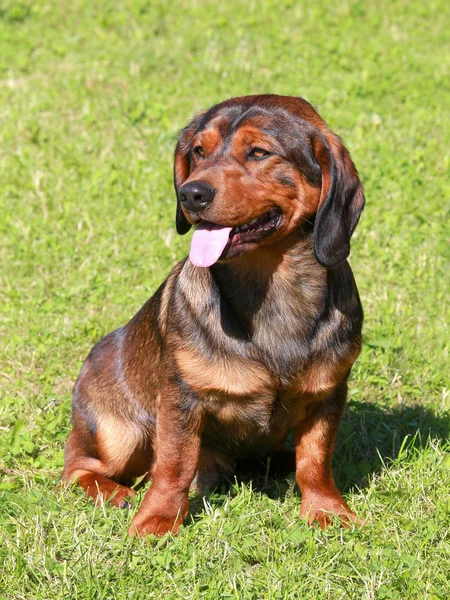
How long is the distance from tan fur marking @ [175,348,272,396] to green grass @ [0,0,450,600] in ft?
2.14

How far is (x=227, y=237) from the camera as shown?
12.7 ft

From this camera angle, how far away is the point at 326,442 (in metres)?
4.34

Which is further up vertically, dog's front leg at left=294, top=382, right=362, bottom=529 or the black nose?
the black nose

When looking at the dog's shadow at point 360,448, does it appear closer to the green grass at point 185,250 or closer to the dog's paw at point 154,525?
the green grass at point 185,250

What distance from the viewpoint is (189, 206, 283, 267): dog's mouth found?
3855 millimetres

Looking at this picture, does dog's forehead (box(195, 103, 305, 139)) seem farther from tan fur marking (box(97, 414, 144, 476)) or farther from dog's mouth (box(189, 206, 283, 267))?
tan fur marking (box(97, 414, 144, 476))

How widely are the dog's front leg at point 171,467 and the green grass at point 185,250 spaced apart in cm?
11

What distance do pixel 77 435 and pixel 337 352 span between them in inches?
61.4

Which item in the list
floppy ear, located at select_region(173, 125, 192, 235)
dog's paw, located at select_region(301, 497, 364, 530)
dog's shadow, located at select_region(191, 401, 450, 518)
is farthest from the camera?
dog's shadow, located at select_region(191, 401, 450, 518)

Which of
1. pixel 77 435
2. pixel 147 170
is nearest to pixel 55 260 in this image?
pixel 147 170

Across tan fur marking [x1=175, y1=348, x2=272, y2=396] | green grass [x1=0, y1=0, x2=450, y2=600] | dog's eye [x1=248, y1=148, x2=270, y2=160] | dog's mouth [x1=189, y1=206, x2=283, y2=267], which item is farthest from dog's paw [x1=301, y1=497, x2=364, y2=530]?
dog's eye [x1=248, y1=148, x2=270, y2=160]

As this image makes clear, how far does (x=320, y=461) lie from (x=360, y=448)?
0.78 metres

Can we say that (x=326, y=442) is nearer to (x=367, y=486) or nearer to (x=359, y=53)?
(x=367, y=486)

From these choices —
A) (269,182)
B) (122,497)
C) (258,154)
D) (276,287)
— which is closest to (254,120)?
(258,154)
